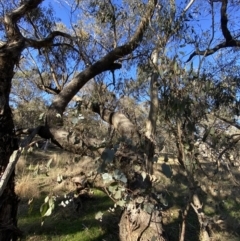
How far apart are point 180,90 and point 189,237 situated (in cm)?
343

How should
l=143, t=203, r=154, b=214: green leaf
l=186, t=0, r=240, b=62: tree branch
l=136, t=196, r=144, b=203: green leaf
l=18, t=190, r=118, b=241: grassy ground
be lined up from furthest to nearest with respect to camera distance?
1. l=186, t=0, r=240, b=62: tree branch
2. l=18, t=190, r=118, b=241: grassy ground
3. l=136, t=196, r=144, b=203: green leaf
4. l=143, t=203, r=154, b=214: green leaf

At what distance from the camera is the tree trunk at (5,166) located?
3.25m

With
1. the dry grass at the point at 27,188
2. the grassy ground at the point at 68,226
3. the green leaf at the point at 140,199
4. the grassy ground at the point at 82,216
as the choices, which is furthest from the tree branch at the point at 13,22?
the dry grass at the point at 27,188

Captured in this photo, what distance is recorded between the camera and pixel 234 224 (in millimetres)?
6410

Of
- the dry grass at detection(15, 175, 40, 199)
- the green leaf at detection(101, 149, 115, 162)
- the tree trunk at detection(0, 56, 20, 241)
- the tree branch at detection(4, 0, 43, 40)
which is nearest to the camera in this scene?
the green leaf at detection(101, 149, 115, 162)

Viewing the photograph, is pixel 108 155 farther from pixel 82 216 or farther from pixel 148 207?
pixel 82 216

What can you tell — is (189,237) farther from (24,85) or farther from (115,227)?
(24,85)

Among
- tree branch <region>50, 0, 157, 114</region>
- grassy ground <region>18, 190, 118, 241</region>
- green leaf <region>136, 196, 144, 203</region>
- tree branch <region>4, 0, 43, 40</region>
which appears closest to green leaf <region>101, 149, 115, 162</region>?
green leaf <region>136, 196, 144, 203</region>

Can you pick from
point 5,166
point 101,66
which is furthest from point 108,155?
point 101,66

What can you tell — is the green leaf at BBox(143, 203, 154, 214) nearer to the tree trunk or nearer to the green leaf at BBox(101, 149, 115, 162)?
the green leaf at BBox(101, 149, 115, 162)

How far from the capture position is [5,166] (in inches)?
127

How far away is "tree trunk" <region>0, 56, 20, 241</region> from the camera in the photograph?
325cm

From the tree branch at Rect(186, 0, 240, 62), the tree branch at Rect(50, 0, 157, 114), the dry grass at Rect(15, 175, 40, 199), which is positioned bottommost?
the dry grass at Rect(15, 175, 40, 199)

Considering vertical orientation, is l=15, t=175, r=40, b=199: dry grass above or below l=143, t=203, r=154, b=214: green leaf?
above
